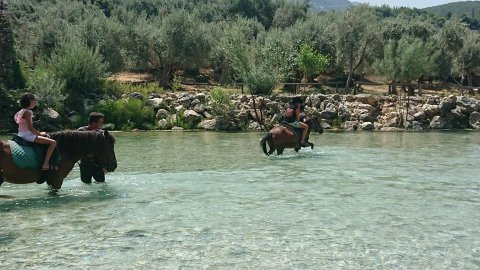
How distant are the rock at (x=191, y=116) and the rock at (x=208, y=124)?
25.4 inches

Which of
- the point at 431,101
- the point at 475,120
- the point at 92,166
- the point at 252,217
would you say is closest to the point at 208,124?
the point at 431,101

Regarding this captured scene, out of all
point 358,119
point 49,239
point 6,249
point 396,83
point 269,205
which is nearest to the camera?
point 6,249

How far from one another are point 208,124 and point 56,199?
22.3 m

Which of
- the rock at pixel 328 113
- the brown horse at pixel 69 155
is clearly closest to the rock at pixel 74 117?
the rock at pixel 328 113

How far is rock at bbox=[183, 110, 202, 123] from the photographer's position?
109ft

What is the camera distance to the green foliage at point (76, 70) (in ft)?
110

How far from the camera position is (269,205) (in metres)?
10.4

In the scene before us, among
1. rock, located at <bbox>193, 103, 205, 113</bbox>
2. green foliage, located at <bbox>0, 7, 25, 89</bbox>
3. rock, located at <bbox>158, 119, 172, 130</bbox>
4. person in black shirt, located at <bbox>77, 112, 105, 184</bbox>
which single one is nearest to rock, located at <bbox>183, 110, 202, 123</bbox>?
rock, located at <bbox>193, 103, 205, 113</bbox>

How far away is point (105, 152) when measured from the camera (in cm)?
1119

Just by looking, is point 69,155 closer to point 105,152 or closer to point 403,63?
point 105,152

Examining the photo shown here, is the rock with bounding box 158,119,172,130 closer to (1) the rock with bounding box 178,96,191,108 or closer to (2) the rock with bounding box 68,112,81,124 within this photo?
(1) the rock with bounding box 178,96,191,108

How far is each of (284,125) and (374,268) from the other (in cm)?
1160

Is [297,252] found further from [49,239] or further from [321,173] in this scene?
[321,173]

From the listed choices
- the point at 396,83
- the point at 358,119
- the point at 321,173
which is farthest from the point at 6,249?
the point at 396,83
